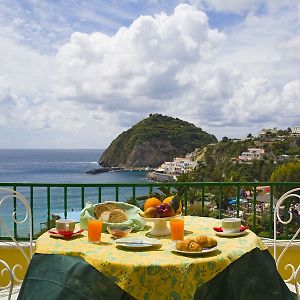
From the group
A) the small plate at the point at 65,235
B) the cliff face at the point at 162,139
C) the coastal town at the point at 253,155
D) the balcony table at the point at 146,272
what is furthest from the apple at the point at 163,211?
the cliff face at the point at 162,139

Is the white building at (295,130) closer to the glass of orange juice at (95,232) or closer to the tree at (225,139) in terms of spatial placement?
the tree at (225,139)

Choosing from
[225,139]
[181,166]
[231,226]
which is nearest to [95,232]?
[231,226]

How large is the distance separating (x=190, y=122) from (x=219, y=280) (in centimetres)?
5032

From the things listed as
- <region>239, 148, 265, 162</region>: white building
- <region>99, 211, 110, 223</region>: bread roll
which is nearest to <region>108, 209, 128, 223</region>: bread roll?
<region>99, 211, 110, 223</region>: bread roll

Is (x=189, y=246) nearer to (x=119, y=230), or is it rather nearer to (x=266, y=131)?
(x=119, y=230)

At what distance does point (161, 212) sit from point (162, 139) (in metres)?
48.2

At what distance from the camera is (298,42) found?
14.7 meters

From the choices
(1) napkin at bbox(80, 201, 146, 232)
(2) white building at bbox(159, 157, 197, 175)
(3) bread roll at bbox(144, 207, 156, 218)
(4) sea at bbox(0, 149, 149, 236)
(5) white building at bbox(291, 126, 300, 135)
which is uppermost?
(5) white building at bbox(291, 126, 300, 135)

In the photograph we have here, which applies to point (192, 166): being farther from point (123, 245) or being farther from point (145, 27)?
point (123, 245)

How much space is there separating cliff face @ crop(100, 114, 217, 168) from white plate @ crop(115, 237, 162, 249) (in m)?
47.3

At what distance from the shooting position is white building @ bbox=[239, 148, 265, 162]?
36.2 m

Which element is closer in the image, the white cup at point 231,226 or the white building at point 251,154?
the white cup at point 231,226

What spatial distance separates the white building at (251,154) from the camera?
119 ft

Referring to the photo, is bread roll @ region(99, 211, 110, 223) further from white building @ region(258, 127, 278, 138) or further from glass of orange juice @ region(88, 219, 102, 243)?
white building @ region(258, 127, 278, 138)
